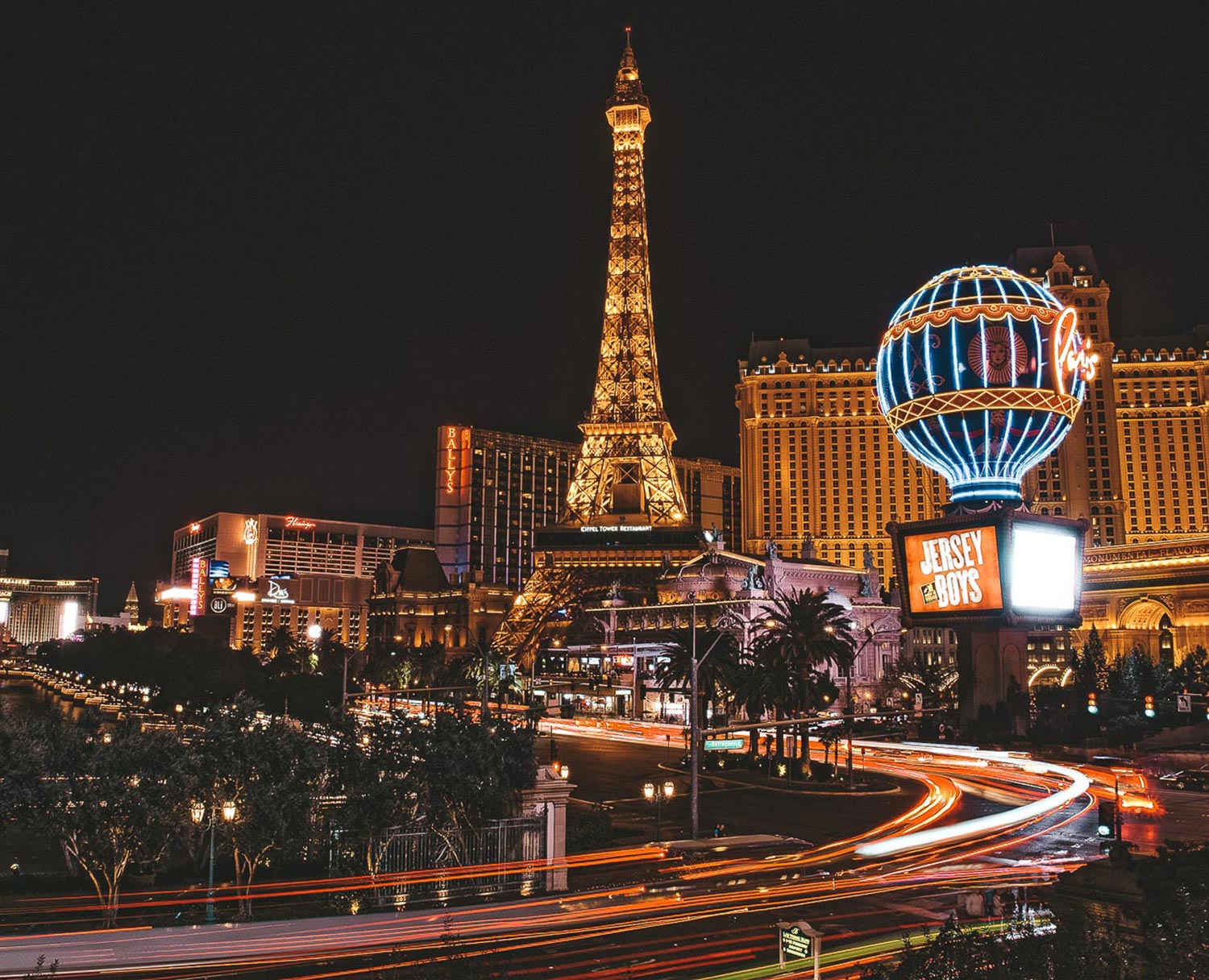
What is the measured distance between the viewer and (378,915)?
23156mm

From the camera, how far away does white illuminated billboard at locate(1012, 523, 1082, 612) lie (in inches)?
2287

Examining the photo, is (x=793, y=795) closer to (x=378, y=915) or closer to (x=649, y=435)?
(x=378, y=915)

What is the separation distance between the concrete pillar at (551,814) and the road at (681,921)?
86cm

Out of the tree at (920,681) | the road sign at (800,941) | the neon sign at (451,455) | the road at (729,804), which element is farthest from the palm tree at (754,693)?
the neon sign at (451,455)

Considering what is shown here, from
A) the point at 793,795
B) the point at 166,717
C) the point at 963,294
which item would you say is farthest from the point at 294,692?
the point at 963,294

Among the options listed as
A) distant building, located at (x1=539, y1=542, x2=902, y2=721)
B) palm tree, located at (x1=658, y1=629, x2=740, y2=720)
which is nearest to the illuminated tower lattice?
distant building, located at (x1=539, y1=542, x2=902, y2=721)

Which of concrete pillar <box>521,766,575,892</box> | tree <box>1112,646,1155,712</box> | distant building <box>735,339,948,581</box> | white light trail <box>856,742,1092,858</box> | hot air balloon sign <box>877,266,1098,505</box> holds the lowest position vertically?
white light trail <box>856,742,1092,858</box>

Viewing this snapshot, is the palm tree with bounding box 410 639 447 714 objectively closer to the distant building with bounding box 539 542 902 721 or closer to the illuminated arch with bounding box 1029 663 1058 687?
the distant building with bounding box 539 542 902 721

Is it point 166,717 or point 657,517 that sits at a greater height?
point 657,517

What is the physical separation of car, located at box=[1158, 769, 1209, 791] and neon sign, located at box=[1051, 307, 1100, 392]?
24.5m

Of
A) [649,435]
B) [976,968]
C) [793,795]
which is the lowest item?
[793,795]

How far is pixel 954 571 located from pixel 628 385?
8357 centimetres

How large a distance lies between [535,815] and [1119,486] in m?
146

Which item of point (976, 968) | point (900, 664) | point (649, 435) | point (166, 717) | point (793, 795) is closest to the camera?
point (976, 968)
